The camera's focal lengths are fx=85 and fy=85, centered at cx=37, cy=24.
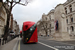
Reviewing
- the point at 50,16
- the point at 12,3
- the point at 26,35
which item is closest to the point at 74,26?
the point at 50,16

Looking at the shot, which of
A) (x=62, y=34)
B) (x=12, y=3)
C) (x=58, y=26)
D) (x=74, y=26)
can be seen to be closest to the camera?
(x=12, y=3)

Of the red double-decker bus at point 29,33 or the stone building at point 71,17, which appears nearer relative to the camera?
the red double-decker bus at point 29,33

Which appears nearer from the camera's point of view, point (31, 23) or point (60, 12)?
point (31, 23)

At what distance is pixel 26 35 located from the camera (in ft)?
43.6

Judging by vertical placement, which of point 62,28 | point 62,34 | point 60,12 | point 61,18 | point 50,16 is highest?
point 50,16

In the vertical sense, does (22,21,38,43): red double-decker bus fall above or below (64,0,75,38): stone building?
below

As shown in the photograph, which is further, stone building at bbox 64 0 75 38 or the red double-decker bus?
stone building at bbox 64 0 75 38

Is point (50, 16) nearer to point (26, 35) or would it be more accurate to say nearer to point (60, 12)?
point (60, 12)

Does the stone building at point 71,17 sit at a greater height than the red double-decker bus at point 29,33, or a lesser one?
greater

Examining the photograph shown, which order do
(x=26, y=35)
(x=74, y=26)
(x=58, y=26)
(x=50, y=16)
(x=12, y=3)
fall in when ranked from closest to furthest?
(x=12, y=3) < (x=26, y=35) < (x=58, y=26) < (x=74, y=26) < (x=50, y=16)

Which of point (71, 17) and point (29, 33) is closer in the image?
point (29, 33)

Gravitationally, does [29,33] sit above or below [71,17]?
below

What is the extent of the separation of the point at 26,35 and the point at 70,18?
32352 mm

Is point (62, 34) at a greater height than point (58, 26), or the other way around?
point (58, 26)
